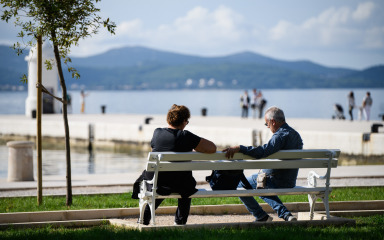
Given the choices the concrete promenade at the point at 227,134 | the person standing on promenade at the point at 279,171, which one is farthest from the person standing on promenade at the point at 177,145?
the concrete promenade at the point at 227,134

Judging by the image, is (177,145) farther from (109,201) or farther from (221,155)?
(109,201)

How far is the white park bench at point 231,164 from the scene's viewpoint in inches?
289

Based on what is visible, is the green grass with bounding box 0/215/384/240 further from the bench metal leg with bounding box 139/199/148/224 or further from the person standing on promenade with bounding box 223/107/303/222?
the person standing on promenade with bounding box 223/107/303/222

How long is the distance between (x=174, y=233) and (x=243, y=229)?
31.6 inches

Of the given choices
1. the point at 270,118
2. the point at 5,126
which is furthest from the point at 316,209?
the point at 5,126

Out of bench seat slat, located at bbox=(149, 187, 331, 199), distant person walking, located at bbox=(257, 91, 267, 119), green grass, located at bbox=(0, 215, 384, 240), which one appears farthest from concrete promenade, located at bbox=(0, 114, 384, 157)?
green grass, located at bbox=(0, 215, 384, 240)

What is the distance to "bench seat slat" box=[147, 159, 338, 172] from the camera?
7344 mm

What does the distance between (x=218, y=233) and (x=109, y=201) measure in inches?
150

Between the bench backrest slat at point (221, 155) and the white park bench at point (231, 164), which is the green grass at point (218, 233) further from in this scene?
the bench backrest slat at point (221, 155)

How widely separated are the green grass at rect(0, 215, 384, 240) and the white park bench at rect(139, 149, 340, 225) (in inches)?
17.9

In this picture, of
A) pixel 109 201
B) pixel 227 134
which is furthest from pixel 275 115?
pixel 227 134

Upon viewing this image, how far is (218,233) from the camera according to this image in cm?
704

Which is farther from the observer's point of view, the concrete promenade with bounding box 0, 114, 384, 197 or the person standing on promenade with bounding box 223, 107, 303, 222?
the concrete promenade with bounding box 0, 114, 384, 197

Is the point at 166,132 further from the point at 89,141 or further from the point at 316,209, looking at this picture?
the point at 89,141
